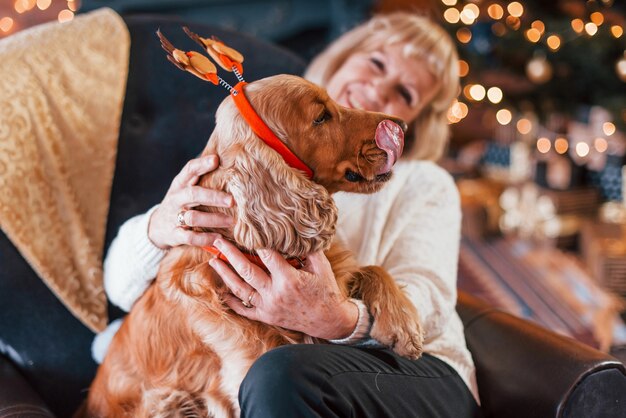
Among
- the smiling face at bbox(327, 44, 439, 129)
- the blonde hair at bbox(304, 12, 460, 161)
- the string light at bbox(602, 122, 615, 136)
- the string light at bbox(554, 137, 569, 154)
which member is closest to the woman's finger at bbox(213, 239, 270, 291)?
the smiling face at bbox(327, 44, 439, 129)

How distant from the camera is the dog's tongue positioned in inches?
47.6

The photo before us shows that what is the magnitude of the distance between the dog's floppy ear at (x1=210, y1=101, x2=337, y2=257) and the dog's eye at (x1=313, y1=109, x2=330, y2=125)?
0.11 metres

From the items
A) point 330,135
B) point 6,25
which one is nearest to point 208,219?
point 330,135

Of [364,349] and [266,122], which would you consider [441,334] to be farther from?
[266,122]

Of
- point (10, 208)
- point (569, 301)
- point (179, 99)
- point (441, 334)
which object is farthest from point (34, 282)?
point (569, 301)

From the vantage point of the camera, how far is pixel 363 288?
1.33 metres

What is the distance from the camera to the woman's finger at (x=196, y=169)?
1.20 meters

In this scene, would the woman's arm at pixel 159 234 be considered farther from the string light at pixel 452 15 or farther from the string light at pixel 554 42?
the string light at pixel 452 15

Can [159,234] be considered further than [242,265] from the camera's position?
Yes

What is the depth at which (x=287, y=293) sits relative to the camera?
121cm

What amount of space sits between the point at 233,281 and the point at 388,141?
388mm

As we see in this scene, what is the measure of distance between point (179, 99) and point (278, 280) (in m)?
0.81

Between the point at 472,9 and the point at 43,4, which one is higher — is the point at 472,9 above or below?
above

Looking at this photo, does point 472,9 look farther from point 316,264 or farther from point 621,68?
point 316,264
